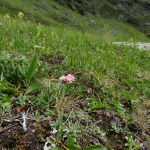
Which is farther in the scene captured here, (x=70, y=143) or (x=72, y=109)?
(x=72, y=109)

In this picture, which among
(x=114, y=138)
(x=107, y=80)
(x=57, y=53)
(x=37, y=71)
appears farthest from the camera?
(x=57, y=53)

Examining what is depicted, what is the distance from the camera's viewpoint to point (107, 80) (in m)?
1.74

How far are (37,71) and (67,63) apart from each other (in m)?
0.63

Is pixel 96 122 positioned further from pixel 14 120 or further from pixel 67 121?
pixel 14 120

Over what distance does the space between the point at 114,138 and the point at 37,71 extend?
1166 mm

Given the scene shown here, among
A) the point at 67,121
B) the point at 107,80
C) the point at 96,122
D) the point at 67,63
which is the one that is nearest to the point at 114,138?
the point at 96,122

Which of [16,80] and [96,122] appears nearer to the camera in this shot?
[96,122]

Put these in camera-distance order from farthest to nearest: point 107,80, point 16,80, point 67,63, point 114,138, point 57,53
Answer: point 57,53
point 67,63
point 107,80
point 16,80
point 114,138

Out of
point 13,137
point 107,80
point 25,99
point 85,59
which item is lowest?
point 13,137

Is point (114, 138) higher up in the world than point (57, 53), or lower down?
lower down

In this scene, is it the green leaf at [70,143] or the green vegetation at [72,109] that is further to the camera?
the green vegetation at [72,109]

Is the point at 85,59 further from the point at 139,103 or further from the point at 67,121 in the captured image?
the point at 67,121

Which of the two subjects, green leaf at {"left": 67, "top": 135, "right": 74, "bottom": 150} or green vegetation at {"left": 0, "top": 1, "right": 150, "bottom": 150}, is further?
green vegetation at {"left": 0, "top": 1, "right": 150, "bottom": 150}

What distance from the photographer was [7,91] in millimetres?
1126
